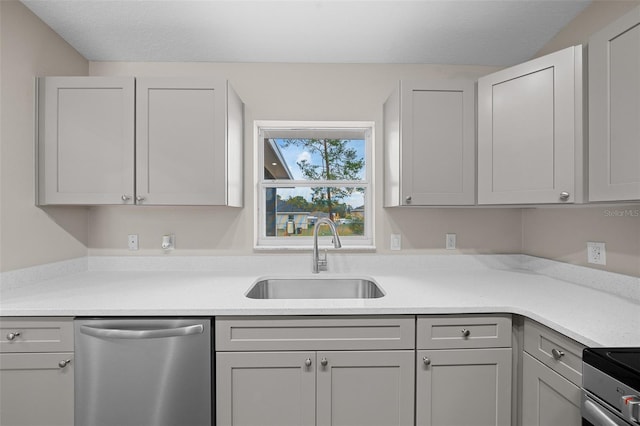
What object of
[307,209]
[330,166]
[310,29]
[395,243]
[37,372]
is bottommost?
[37,372]

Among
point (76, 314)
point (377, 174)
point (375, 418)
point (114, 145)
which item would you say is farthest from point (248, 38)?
point (375, 418)

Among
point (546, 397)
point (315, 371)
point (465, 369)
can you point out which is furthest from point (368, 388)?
point (546, 397)

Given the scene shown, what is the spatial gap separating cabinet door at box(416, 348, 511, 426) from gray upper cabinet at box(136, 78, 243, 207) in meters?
1.47

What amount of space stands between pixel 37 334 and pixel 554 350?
221 centimetres

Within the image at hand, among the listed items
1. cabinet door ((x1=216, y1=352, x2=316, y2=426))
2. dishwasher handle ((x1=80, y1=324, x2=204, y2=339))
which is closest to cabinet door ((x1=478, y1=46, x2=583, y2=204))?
cabinet door ((x1=216, y1=352, x2=316, y2=426))

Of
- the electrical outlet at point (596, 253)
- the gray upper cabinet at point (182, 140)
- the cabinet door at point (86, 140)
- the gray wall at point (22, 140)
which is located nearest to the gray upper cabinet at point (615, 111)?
the electrical outlet at point (596, 253)

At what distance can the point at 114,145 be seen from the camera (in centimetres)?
177

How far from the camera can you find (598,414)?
93 centimetres

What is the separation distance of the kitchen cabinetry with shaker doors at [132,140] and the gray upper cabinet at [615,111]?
6.04 feet

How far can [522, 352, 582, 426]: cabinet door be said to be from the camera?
44.3 inches

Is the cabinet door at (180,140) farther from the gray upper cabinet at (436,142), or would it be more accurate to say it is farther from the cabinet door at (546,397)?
the cabinet door at (546,397)

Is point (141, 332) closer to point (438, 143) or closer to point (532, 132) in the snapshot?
point (438, 143)

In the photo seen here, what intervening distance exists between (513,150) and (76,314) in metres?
2.33

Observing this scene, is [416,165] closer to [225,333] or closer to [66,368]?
[225,333]
